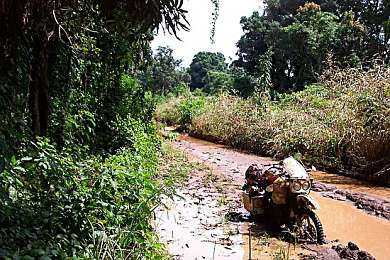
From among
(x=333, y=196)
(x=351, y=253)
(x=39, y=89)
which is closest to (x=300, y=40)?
(x=333, y=196)

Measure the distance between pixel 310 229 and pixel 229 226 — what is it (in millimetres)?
1231

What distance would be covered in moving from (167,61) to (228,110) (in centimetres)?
2361

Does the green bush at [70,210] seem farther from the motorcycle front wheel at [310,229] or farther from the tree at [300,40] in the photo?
the tree at [300,40]

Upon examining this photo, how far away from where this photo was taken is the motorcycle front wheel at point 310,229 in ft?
22.4

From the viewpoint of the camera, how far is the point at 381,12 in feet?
120

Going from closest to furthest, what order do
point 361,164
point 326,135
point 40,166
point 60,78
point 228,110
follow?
point 40,166 < point 60,78 < point 361,164 < point 326,135 < point 228,110

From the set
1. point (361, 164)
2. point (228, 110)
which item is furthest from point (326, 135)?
point (228, 110)

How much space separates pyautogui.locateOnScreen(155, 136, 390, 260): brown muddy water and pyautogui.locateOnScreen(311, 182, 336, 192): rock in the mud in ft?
1.15

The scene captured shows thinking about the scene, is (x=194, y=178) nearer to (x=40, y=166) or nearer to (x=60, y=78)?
(x=60, y=78)

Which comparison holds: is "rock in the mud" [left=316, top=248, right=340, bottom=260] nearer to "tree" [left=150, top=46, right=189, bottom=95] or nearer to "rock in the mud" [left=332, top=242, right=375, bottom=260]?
"rock in the mud" [left=332, top=242, right=375, bottom=260]

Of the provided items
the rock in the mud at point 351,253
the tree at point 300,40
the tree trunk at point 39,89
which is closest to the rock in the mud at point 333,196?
the rock in the mud at point 351,253

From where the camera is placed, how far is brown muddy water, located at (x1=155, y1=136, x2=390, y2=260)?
646 cm

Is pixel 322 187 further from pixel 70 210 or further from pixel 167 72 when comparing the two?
pixel 167 72

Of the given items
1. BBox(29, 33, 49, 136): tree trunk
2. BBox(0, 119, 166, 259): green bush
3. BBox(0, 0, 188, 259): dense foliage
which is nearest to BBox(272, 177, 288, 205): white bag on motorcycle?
BBox(0, 0, 188, 259): dense foliage
